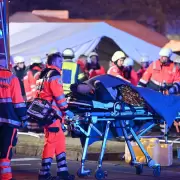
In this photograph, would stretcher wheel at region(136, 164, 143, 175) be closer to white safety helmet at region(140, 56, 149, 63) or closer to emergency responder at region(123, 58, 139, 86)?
emergency responder at region(123, 58, 139, 86)

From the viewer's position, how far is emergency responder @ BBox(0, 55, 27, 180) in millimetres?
11148

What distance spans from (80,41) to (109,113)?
1209cm

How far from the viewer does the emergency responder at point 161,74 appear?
17438mm

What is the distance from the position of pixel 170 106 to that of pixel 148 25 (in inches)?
728

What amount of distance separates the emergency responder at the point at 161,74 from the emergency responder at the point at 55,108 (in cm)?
539

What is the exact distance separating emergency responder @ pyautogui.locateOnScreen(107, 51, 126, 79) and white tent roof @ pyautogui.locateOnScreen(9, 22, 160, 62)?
19.6 feet

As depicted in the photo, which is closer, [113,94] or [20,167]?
[113,94]

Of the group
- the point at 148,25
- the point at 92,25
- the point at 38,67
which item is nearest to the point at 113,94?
the point at 38,67

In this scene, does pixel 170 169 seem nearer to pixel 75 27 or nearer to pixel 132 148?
pixel 132 148

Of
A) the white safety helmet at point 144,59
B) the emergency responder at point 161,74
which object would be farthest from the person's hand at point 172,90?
the white safety helmet at point 144,59

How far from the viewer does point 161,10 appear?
31.2m

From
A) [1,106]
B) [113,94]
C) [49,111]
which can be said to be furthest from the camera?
[113,94]

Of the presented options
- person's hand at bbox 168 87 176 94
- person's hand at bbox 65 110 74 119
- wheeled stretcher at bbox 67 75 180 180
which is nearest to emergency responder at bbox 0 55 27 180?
person's hand at bbox 65 110 74 119

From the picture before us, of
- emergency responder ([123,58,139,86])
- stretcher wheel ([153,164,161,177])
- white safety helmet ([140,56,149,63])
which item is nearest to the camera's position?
stretcher wheel ([153,164,161,177])
